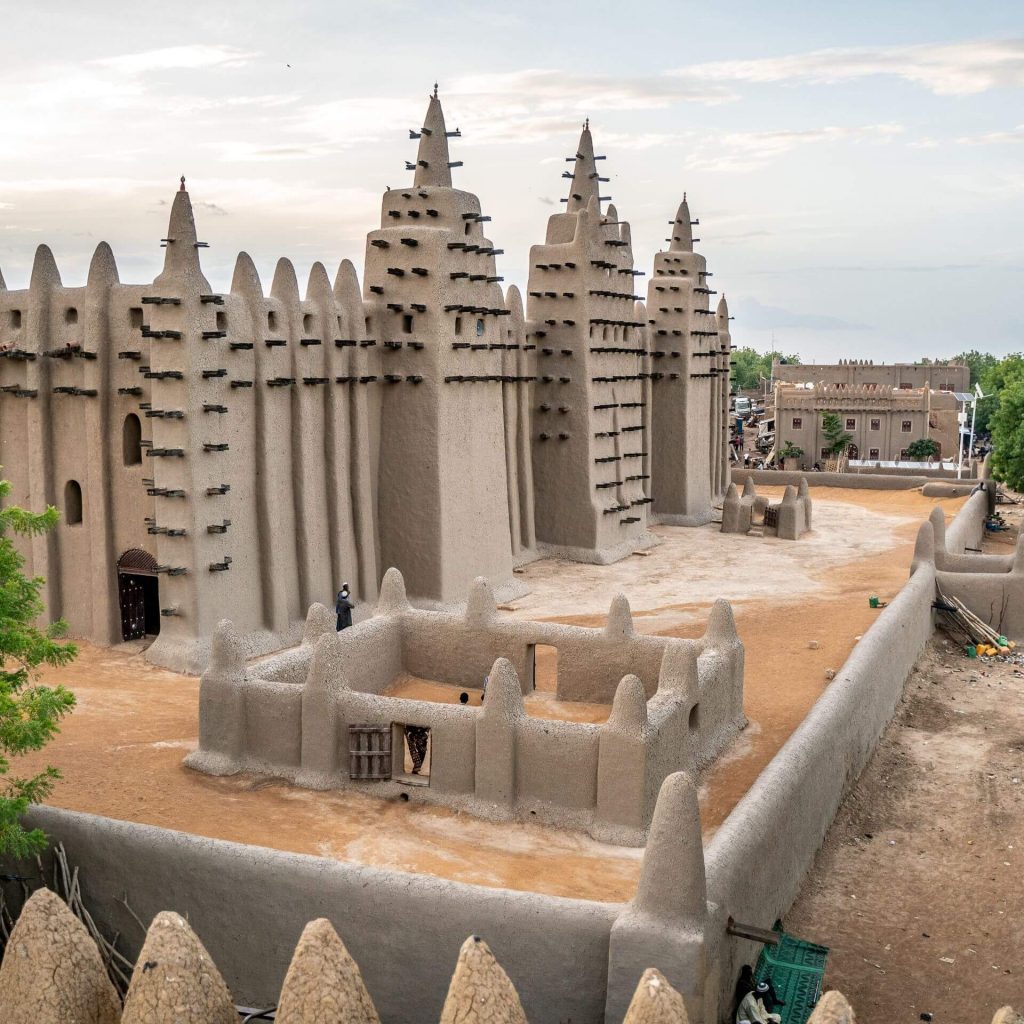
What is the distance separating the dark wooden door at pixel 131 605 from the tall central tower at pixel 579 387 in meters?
14.0

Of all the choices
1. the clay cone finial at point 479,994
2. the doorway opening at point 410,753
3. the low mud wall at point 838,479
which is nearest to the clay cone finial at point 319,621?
the doorway opening at point 410,753

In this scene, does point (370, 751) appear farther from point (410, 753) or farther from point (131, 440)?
point (131, 440)

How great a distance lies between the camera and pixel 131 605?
25156mm

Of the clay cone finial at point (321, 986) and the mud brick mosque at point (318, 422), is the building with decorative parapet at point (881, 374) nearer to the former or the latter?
the mud brick mosque at point (318, 422)

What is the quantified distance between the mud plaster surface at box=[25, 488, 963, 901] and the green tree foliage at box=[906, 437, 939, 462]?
1077 inches

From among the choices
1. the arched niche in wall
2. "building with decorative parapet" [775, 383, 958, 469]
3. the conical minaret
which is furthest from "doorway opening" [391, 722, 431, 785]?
"building with decorative parapet" [775, 383, 958, 469]

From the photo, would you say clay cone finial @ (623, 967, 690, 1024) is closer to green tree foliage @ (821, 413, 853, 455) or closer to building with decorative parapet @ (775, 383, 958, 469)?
green tree foliage @ (821, 413, 853, 455)

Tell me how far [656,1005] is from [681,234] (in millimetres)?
39239

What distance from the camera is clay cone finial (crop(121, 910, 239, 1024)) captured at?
419 inches

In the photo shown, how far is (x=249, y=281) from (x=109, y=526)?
5.71 metres

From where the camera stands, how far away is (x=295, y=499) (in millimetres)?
26219

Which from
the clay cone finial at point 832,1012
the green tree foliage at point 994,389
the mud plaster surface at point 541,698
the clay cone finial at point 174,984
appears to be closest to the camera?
the clay cone finial at point 832,1012

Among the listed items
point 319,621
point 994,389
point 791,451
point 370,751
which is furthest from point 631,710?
point 994,389

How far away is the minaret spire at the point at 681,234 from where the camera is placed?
45.9 m
